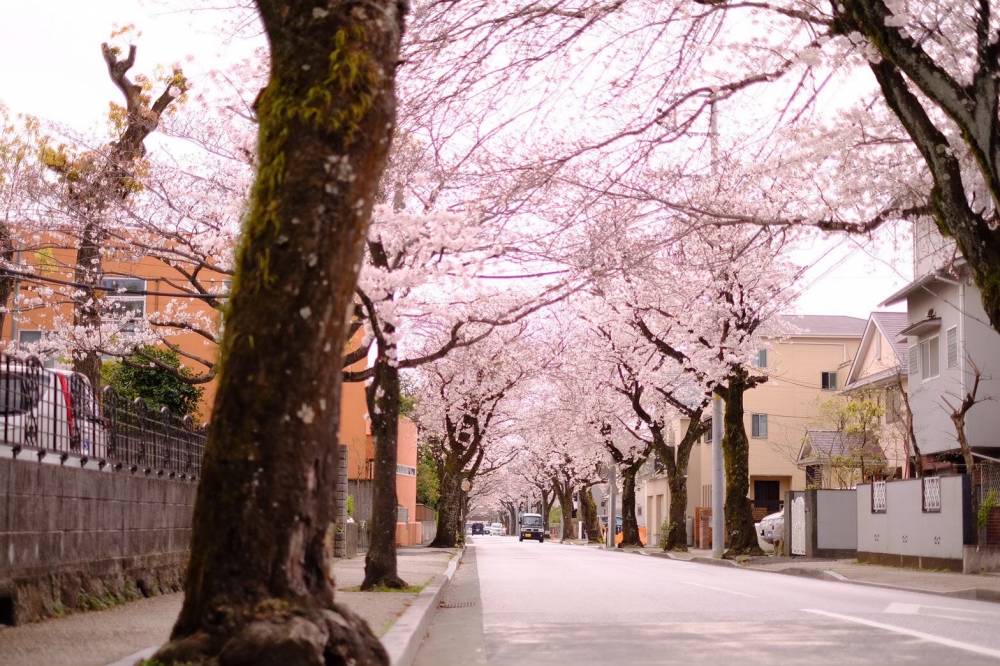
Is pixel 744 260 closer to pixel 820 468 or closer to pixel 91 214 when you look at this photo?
pixel 91 214

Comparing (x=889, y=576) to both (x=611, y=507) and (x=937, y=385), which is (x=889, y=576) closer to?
(x=937, y=385)

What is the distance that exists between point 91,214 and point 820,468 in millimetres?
35158

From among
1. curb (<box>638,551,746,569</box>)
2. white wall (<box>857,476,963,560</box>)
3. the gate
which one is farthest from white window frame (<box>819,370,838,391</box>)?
white wall (<box>857,476,963,560</box>)

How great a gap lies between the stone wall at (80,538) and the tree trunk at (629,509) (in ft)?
128

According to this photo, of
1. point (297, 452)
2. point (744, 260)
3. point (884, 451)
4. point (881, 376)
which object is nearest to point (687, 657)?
point (297, 452)

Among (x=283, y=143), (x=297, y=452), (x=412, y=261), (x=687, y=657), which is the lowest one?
(x=687, y=657)

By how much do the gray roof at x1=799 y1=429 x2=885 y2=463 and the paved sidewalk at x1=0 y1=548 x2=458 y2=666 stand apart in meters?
31.5

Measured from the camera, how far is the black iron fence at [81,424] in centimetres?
1018

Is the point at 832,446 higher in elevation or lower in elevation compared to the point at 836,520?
higher

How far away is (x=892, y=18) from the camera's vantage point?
10.9 metres

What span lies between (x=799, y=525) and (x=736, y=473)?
4.17 meters

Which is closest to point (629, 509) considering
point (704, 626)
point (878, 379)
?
point (878, 379)

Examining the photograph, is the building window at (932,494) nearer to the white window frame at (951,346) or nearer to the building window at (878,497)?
the building window at (878,497)

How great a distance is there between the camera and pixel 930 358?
3400 centimetres
